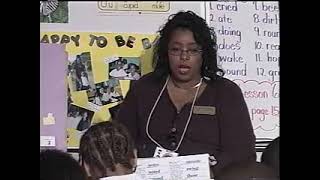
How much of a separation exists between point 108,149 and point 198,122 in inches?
14.7

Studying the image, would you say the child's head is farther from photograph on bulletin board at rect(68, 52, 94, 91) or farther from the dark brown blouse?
photograph on bulletin board at rect(68, 52, 94, 91)

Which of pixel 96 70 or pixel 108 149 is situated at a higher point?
pixel 96 70

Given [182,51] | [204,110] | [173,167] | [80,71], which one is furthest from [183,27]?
[173,167]

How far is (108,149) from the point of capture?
2688mm

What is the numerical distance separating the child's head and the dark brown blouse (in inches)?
1.5

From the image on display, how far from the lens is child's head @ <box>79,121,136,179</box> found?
2.67 m

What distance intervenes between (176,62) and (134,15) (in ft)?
0.83

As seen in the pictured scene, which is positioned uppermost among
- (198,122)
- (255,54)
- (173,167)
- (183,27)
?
(183,27)

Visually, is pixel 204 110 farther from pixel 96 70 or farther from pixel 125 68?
pixel 96 70
